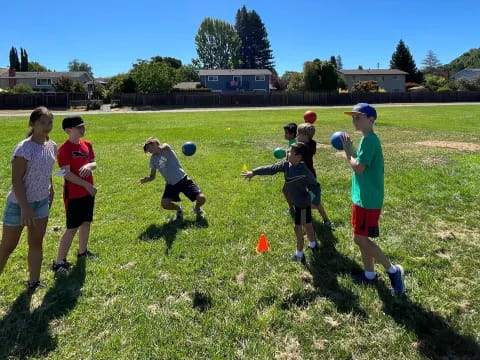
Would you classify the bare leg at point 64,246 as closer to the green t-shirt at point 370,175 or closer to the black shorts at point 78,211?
the black shorts at point 78,211

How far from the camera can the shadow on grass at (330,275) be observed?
12.4 feet

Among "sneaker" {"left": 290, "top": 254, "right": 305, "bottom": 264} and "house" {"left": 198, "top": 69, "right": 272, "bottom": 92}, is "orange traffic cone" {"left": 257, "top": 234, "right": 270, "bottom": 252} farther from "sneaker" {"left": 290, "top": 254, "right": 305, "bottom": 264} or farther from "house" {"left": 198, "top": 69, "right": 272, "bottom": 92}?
"house" {"left": 198, "top": 69, "right": 272, "bottom": 92}

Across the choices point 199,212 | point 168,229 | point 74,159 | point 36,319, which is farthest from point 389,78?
point 36,319

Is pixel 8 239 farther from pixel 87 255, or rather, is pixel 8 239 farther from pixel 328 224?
pixel 328 224

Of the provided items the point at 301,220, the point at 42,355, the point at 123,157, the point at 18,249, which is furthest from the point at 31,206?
the point at 123,157

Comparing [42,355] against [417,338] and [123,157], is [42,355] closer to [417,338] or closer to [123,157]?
[417,338]

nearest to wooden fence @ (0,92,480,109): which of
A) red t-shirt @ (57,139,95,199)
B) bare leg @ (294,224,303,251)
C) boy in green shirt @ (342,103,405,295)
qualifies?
red t-shirt @ (57,139,95,199)

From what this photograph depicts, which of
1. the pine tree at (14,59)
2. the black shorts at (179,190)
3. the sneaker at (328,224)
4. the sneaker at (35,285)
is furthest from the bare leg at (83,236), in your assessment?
the pine tree at (14,59)

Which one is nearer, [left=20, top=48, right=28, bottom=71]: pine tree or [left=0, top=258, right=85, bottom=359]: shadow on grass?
[left=0, top=258, right=85, bottom=359]: shadow on grass

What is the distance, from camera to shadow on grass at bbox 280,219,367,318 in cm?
377

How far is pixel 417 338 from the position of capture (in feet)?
10.6

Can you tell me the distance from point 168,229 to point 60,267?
1.77m

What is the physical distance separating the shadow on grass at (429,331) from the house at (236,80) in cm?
7183

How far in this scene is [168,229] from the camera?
5.90m
